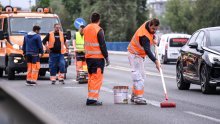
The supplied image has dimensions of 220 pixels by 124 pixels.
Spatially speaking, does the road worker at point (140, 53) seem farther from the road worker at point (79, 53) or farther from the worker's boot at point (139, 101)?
the road worker at point (79, 53)

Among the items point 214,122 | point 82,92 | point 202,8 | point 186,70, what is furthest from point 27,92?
point 202,8

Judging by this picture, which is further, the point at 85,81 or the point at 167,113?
the point at 85,81

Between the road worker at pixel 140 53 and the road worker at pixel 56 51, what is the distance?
25.4 ft

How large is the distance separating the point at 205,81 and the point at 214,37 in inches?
51.3

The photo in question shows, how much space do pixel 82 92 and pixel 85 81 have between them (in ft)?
14.2

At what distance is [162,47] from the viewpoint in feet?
139

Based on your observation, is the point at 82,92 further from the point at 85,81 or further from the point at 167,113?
the point at 167,113

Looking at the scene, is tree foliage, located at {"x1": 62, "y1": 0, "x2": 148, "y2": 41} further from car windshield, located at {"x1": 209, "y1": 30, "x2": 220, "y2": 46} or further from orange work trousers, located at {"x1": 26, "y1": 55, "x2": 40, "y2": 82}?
car windshield, located at {"x1": 209, "y1": 30, "x2": 220, "y2": 46}

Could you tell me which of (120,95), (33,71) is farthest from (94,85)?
(33,71)

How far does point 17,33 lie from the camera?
2484 cm

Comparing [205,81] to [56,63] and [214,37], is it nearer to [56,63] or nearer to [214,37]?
[214,37]

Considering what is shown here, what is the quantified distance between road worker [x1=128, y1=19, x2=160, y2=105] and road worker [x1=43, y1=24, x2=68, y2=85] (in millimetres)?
7744

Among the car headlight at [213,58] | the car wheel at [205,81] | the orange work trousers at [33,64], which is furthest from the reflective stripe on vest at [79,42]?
the car headlight at [213,58]

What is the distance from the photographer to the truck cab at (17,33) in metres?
24.1
